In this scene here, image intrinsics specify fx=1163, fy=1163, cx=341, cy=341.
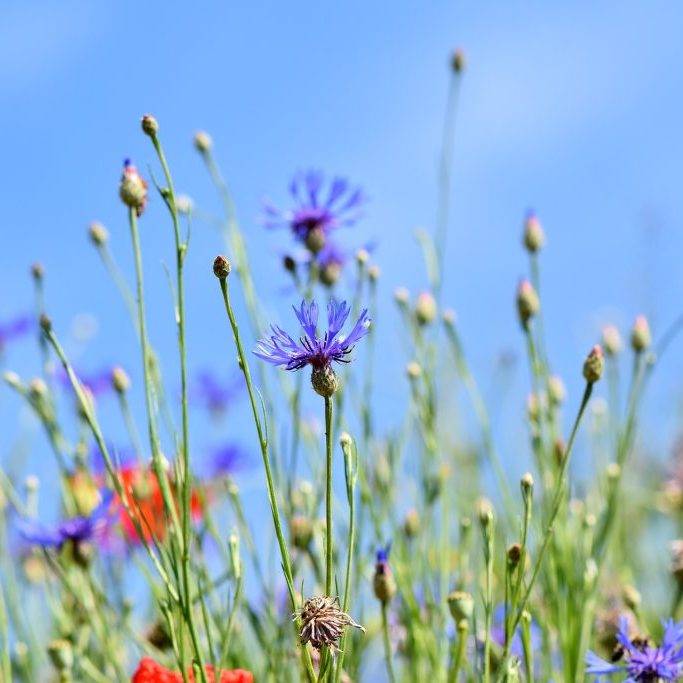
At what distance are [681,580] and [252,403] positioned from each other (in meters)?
0.65

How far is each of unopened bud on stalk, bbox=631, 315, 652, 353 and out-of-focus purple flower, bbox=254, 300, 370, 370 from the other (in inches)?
24.3

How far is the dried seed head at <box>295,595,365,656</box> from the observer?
76 centimetres

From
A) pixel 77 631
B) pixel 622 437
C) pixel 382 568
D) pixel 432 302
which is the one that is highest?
pixel 432 302

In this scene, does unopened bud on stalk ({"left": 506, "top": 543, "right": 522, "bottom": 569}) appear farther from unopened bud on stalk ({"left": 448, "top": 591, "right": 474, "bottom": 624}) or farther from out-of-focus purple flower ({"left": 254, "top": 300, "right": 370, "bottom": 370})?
out-of-focus purple flower ({"left": 254, "top": 300, "right": 370, "bottom": 370})

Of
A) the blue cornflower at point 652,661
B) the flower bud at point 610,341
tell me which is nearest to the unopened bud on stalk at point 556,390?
the flower bud at point 610,341

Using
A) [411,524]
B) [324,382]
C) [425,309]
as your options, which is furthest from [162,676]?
[425,309]

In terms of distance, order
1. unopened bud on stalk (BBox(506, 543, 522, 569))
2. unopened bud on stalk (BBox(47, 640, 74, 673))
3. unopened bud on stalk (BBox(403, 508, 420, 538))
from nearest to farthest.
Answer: unopened bud on stalk (BBox(506, 543, 522, 569)) → unopened bud on stalk (BBox(47, 640, 74, 673)) → unopened bud on stalk (BBox(403, 508, 420, 538))

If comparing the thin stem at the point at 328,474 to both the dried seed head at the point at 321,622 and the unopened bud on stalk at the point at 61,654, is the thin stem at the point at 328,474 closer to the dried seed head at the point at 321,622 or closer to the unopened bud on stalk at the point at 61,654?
the dried seed head at the point at 321,622

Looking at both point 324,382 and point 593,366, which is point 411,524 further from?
point 324,382

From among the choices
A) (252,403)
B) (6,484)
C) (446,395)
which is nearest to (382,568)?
(252,403)

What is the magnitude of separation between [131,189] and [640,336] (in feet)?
2.05

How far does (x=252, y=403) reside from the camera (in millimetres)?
767

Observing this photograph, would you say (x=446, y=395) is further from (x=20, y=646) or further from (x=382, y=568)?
(x=382, y=568)

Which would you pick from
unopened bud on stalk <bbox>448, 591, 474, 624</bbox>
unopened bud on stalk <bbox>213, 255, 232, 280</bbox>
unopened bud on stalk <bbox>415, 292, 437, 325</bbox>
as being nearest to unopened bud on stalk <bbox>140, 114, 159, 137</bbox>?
unopened bud on stalk <bbox>213, 255, 232, 280</bbox>
